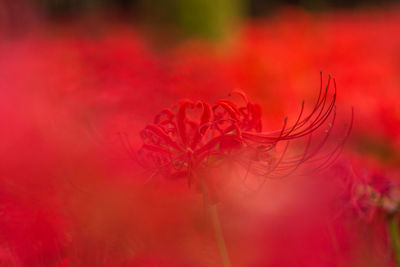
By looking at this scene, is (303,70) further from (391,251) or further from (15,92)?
(391,251)

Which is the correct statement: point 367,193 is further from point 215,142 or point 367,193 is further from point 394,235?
point 215,142

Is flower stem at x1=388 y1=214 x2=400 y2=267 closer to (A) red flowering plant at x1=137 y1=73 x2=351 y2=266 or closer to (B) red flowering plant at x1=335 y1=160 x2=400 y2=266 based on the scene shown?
(B) red flowering plant at x1=335 y1=160 x2=400 y2=266

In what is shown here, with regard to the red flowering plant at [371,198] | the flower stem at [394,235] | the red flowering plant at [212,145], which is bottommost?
the flower stem at [394,235]

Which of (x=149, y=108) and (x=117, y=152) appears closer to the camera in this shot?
(x=117, y=152)

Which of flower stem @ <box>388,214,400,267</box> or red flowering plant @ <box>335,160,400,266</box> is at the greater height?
red flowering plant @ <box>335,160,400,266</box>

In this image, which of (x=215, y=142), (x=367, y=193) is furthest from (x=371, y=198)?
(x=215, y=142)

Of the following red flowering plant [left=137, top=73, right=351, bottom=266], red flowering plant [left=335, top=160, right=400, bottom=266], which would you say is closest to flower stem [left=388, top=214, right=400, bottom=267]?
red flowering plant [left=335, top=160, right=400, bottom=266]

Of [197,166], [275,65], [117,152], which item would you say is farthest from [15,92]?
[275,65]

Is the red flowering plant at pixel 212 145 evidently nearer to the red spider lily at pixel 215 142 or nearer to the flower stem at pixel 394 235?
the red spider lily at pixel 215 142

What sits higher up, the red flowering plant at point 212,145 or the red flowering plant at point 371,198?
the red flowering plant at point 212,145

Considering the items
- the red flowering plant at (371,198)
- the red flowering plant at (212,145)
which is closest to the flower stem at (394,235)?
the red flowering plant at (371,198)

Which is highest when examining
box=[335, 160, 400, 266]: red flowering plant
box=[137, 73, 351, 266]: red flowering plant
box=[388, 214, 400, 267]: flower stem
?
box=[137, 73, 351, 266]: red flowering plant
